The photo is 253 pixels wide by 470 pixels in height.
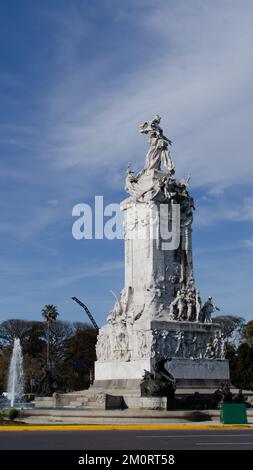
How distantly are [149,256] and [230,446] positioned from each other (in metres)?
25.3

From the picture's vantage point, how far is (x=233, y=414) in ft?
88.4

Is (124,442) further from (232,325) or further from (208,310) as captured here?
(232,325)

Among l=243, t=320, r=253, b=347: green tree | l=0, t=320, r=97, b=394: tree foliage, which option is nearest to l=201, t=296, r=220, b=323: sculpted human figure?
l=0, t=320, r=97, b=394: tree foliage

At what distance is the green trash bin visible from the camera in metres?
26.8

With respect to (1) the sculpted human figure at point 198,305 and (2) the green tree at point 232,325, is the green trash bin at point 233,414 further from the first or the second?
(2) the green tree at point 232,325

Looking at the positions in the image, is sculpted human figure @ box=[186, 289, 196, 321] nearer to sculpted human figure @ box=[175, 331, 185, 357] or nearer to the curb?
sculpted human figure @ box=[175, 331, 185, 357]

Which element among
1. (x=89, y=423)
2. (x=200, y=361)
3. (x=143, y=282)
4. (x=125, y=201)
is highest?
(x=125, y=201)

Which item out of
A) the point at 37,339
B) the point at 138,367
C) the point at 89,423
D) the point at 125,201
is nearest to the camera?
the point at 89,423

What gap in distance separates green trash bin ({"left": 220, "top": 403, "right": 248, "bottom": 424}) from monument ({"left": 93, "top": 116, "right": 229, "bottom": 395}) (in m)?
11.4

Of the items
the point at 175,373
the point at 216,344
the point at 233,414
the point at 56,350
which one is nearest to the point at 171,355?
the point at 175,373

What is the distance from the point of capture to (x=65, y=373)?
75812 millimetres

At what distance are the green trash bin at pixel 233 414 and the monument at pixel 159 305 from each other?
1143 centimetres

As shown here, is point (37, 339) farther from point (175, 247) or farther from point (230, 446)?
point (230, 446)
